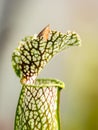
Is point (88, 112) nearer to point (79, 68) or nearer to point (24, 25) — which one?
point (79, 68)

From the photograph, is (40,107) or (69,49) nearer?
(40,107)

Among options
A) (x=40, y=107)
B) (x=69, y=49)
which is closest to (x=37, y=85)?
(x=40, y=107)

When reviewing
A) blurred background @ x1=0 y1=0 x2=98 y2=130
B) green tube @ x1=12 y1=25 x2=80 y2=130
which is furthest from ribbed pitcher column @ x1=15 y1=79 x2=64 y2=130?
blurred background @ x1=0 y1=0 x2=98 y2=130

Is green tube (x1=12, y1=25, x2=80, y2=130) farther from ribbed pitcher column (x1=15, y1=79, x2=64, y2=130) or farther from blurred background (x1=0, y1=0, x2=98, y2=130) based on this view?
blurred background (x1=0, y1=0, x2=98, y2=130)

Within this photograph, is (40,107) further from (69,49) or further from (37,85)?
(69,49)

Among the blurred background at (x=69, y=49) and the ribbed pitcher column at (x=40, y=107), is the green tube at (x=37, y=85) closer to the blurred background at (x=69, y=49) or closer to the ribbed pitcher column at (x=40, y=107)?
the ribbed pitcher column at (x=40, y=107)

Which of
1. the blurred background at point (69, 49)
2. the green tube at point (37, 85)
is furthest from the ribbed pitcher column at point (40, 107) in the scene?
the blurred background at point (69, 49)
